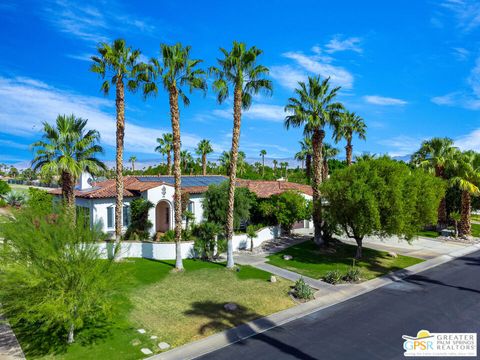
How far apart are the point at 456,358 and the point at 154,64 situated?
21887mm

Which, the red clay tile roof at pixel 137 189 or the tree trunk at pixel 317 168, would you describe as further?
the red clay tile roof at pixel 137 189

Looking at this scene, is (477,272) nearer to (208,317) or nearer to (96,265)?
(208,317)

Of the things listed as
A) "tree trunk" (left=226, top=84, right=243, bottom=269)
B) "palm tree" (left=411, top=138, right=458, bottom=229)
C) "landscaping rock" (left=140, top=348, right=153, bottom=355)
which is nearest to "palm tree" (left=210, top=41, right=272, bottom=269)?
"tree trunk" (left=226, top=84, right=243, bottom=269)

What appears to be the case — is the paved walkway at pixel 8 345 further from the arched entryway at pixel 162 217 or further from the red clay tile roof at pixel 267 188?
the red clay tile roof at pixel 267 188

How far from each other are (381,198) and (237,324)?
13383 mm

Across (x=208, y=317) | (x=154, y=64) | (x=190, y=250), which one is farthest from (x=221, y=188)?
(x=208, y=317)

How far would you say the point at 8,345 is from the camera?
13227 millimetres

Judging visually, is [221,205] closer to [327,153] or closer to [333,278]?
[333,278]

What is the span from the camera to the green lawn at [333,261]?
942 inches

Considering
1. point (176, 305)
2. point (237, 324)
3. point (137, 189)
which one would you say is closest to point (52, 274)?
point (176, 305)

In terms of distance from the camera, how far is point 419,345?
13680 mm

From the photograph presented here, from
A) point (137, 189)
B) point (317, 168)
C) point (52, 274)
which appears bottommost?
point (52, 274)

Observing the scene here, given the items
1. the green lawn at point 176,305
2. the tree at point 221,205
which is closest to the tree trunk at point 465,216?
the tree at point 221,205

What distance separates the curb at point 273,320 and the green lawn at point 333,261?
101 centimetres
